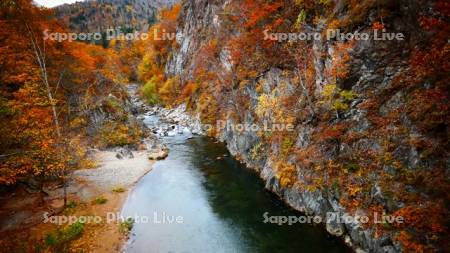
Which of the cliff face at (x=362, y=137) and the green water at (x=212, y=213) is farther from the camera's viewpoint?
the green water at (x=212, y=213)

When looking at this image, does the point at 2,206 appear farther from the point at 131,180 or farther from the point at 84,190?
the point at 131,180

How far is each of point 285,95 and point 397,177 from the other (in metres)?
11.8

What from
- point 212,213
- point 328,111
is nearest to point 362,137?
point 328,111

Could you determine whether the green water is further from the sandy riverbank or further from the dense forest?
the dense forest

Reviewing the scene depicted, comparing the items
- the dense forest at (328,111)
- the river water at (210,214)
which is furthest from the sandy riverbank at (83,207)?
the dense forest at (328,111)

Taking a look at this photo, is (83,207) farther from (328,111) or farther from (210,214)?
(328,111)

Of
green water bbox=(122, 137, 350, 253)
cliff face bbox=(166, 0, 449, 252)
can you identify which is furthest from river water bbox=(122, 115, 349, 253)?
cliff face bbox=(166, 0, 449, 252)

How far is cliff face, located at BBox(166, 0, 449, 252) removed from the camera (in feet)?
35.3

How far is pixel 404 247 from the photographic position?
991cm

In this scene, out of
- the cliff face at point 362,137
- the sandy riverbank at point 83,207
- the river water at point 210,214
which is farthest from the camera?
the river water at point 210,214

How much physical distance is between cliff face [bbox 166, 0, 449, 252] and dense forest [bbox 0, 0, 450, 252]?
53 mm

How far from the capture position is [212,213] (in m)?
18.1

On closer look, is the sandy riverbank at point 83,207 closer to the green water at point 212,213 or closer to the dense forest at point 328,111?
the green water at point 212,213

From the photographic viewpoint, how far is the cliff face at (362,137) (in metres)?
10.8
